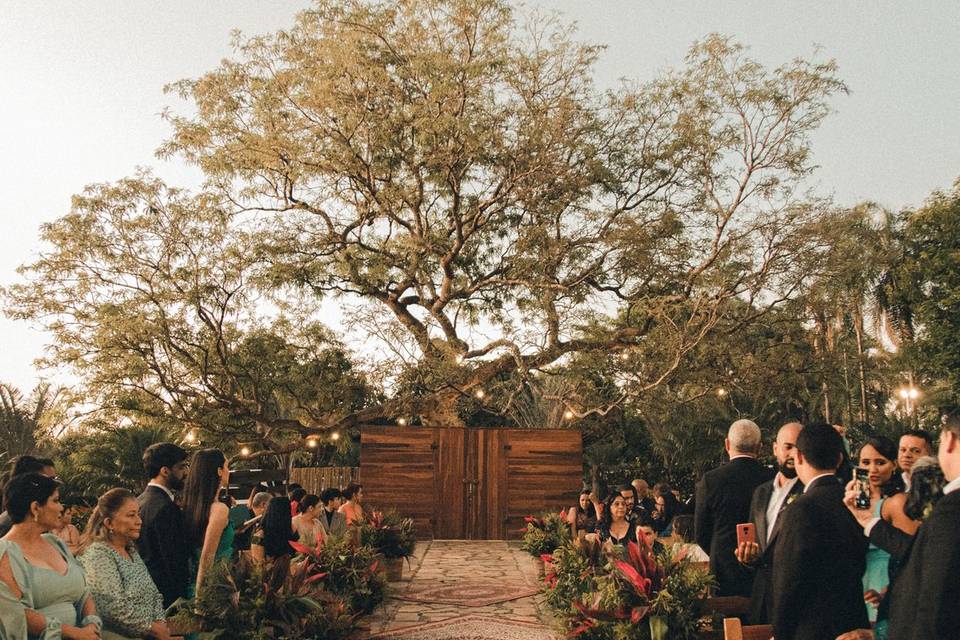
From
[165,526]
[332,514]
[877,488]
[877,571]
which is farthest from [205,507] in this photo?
[332,514]

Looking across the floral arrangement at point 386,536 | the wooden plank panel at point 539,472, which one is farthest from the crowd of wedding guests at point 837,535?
the wooden plank panel at point 539,472

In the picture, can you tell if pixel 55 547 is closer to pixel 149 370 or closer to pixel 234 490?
pixel 149 370

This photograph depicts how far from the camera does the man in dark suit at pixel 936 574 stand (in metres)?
2.31

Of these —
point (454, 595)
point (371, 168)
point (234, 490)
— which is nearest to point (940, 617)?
point (454, 595)

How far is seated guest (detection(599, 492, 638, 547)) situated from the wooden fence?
14665mm

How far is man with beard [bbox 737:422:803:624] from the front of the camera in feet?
12.4

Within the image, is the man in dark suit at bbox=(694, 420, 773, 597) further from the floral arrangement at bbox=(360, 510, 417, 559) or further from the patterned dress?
the floral arrangement at bbox=(360, 510, 417, 559)

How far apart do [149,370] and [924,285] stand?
1149 inches

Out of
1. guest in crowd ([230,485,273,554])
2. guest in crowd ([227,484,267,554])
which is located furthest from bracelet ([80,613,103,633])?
guest in crowd ([227,484,267,554])

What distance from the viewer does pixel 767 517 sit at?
4156 millimetres

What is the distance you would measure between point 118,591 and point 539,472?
1430 centimetres

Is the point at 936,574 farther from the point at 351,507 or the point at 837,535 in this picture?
the point at 351,507

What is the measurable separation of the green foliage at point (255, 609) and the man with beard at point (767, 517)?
2.87 meters

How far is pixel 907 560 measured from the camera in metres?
2.65
